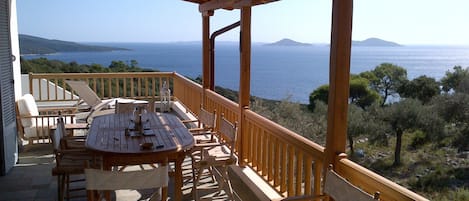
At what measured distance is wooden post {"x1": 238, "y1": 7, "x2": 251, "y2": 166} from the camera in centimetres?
503

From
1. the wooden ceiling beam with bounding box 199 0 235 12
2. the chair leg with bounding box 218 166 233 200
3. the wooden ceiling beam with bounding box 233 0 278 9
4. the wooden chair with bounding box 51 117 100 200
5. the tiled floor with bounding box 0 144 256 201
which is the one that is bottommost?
the tiled floor with bounding box 0 144 256 201

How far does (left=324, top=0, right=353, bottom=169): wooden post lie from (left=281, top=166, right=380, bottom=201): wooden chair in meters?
0.33

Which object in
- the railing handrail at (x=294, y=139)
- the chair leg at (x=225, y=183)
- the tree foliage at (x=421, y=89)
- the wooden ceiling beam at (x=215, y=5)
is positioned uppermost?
the wooden ceiling beam at (x=215, y=5)

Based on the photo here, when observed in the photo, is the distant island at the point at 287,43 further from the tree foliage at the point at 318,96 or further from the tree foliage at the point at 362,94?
the tree foliage at the point at 362,94

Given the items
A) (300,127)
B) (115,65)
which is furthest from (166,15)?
(300,127)

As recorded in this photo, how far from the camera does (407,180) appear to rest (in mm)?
5543

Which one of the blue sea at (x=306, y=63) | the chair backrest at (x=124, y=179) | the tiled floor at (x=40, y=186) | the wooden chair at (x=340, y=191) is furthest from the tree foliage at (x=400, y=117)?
the chair backrest at (x=124, y=179)

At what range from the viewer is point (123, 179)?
2.70m

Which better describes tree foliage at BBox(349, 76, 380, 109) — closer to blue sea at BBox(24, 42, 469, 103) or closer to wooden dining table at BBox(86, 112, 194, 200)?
blue sea at BBox(24, 42, 469, 103)

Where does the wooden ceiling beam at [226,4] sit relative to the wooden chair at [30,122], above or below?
above

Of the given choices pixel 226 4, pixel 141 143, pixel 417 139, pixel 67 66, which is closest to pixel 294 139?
pixel 141 143

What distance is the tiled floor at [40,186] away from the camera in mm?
4457

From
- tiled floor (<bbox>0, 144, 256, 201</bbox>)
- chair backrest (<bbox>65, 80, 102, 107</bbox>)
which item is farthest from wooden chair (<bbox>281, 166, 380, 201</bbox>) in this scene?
chair backrest (<bbox>65, 80, 102, 107</bbox>)

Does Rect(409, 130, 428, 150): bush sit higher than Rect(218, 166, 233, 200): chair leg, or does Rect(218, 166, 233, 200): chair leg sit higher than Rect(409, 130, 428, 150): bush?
Rect(409, 130, 428, 150): bush
